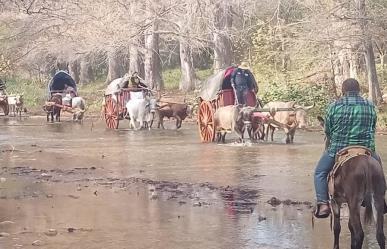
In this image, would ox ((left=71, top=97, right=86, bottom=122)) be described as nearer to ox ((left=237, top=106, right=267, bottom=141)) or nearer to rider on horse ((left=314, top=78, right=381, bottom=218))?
ox ((left=237, top=106, right=267, bottom=141))

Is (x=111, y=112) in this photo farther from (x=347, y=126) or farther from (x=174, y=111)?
(x=347, y=126)

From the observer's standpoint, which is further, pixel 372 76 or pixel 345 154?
pixel 372 76

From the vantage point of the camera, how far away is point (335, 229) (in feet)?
25.5

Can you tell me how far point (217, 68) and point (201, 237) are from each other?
25999 millimetres

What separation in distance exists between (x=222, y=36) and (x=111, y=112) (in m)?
6.97

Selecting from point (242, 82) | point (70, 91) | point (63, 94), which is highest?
point (70, 91)

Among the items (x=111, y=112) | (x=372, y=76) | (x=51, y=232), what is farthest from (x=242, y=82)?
(x=51, y=232)

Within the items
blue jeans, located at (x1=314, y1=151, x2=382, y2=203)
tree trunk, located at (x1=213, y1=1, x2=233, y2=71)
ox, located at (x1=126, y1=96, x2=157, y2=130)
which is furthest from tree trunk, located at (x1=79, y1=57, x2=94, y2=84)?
blue jeans, located at (x1=314, y1=151, x2=382, y2=203)

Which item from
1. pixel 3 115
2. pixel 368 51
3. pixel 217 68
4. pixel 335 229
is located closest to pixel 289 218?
pixel 335 229

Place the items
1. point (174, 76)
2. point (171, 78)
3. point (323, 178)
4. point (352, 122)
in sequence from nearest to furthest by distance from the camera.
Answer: point (352, 122) < point (323, 178) < point (171, 78) < point (174, 76)

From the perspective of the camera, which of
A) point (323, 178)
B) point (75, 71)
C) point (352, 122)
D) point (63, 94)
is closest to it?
point (352, 122)

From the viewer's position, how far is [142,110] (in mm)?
28031

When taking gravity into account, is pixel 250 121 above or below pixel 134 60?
below

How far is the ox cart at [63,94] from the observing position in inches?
1379
